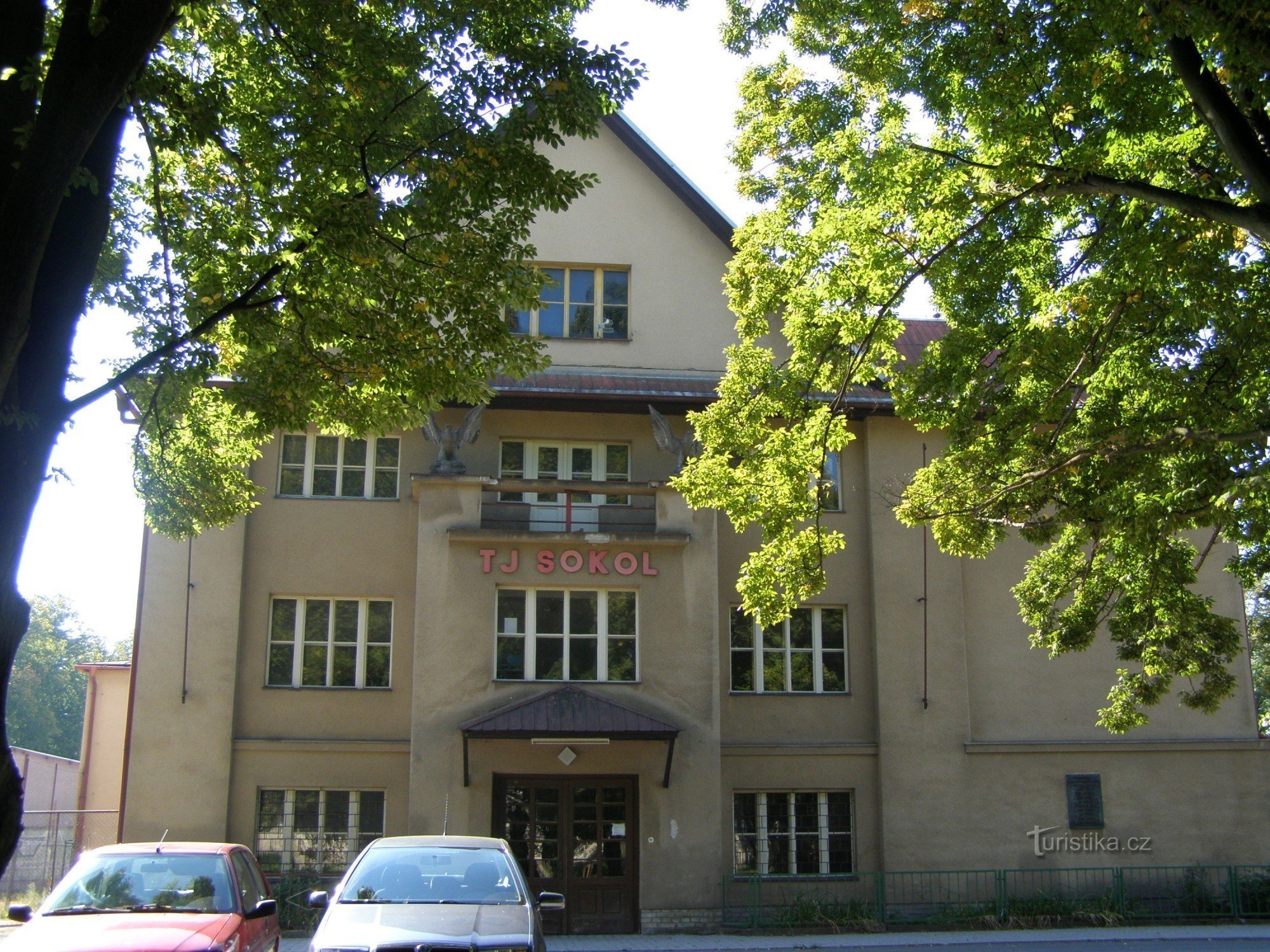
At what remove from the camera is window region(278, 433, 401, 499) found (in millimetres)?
20203

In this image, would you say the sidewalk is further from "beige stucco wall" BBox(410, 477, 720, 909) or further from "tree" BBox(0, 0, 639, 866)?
"tree" BBox(0, 0, 639, 866)

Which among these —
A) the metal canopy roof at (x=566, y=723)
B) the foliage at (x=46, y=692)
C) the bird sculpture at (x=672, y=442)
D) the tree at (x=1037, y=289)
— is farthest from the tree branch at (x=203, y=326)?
the foliage at (x=46, y=692)

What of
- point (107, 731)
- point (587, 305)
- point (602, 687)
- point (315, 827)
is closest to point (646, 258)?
point (587, 305)

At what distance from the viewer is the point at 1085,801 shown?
2045 cm

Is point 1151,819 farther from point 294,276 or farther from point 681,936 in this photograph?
point 294,276

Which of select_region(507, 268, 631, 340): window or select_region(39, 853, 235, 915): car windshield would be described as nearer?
select_region(39, 853, 235, 915): car windshield

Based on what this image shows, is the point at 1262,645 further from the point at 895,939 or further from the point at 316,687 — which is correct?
the point at 316,687

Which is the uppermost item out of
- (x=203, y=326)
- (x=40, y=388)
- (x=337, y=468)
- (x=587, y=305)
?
(x=587, y=305)

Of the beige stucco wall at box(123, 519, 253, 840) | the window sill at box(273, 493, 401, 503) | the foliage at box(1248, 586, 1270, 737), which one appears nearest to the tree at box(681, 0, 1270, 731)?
the window sill at box(273, 493, 401, 503)

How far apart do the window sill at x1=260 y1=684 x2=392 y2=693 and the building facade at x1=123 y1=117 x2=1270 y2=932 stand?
59 mm

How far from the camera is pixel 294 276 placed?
9.54m

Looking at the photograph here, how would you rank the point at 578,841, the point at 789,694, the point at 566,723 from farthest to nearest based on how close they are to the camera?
1. the point at 789,694
2. the point at 578,841
3. the point at 566,723

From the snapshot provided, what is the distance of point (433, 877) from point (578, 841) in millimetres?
9230

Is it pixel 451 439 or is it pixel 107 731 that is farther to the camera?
pixel 107 731
